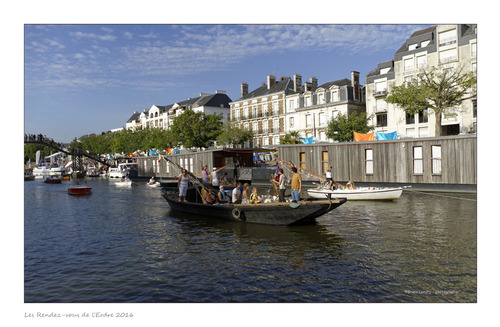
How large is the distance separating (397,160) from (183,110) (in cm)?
6970

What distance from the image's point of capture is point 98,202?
2984 centimetres

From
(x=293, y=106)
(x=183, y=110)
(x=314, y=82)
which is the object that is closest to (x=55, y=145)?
(x=293, y=106)

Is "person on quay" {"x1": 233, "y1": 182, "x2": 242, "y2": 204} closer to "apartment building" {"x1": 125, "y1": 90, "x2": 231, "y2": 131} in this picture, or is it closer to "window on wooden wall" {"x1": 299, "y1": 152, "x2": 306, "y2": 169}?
"window on wooden wall" {"x1": 299, "y1": 152, "x2": 306, "y2": 169}

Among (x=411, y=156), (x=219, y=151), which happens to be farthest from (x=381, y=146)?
(x=219, y=151)

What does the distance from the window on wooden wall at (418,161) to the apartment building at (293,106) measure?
2970cm

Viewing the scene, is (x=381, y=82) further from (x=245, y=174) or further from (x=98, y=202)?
(x=98, y=202)

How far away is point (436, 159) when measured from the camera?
28.3m

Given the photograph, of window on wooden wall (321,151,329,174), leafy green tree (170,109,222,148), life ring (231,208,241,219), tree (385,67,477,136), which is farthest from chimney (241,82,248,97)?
life ring (231,208,241,219)

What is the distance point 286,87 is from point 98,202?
46.3 metres

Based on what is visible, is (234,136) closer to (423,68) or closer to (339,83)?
(339,83)

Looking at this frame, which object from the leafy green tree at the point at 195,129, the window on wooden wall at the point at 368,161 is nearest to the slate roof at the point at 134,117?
the leafy green tree at the point at 195,129

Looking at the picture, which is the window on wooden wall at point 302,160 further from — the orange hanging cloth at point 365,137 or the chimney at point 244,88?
the chimney at point 244,88

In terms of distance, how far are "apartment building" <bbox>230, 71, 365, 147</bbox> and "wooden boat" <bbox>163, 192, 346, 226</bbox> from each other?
44.3 metres

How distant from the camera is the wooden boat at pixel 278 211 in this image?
15508 millimetres
